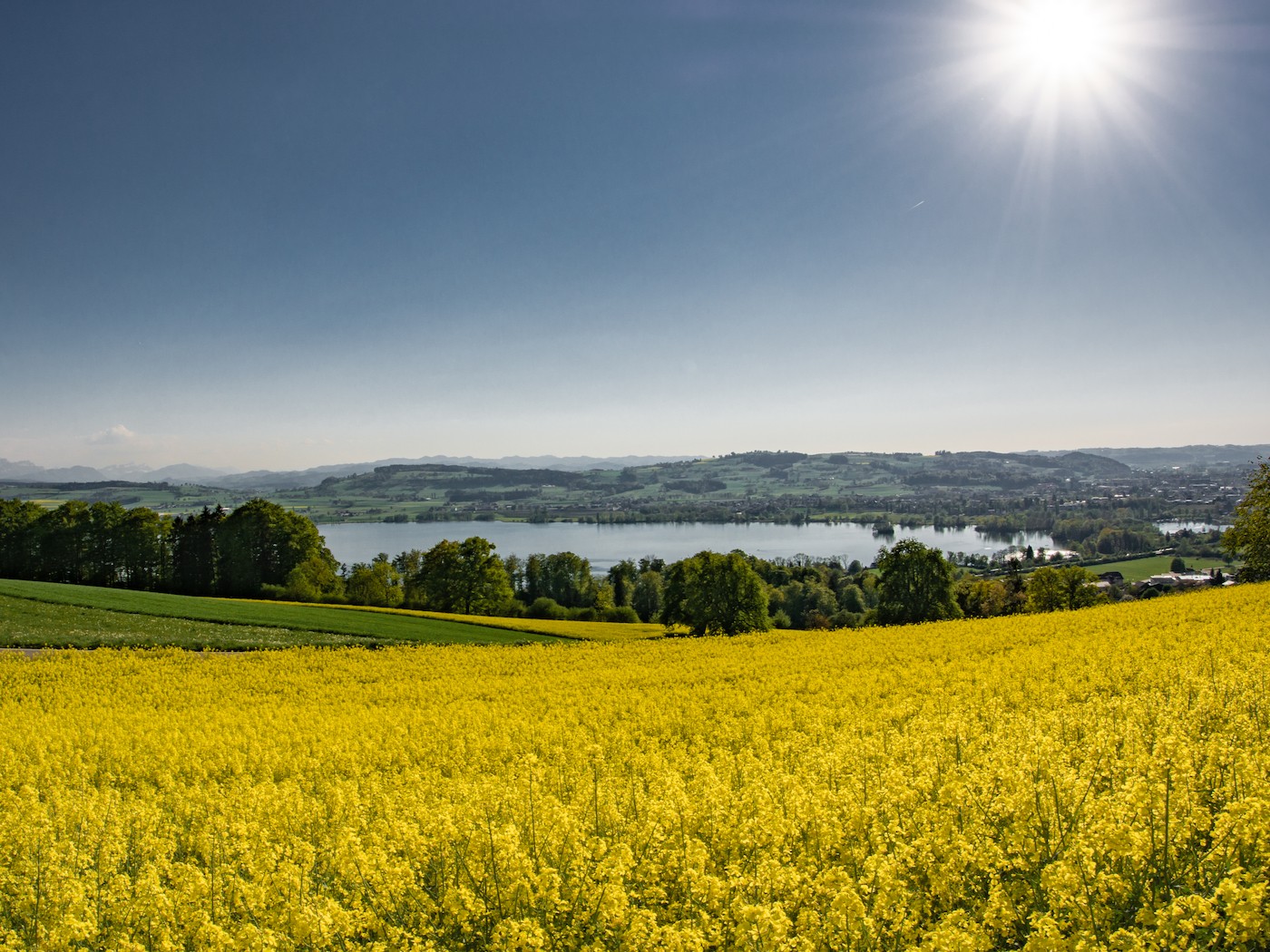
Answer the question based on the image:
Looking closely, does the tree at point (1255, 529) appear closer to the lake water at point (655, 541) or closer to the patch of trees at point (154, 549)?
the patch of trees at point (154, 549)

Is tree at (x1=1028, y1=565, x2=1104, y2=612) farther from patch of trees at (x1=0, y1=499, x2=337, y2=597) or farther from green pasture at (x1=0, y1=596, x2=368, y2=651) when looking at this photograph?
patch of trees at (x1=0, y1=499, x2=337, y2=597)

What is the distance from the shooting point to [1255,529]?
118 feet

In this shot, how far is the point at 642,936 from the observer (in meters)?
3.71

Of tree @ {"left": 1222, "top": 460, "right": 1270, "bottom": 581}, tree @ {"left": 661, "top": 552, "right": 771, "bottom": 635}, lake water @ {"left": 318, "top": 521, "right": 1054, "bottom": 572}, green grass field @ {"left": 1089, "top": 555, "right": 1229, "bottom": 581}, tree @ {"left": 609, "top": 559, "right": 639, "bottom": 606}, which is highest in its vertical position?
tree @ {"left": 1222, "top": 460, "right": 1270, "bottom": 581}

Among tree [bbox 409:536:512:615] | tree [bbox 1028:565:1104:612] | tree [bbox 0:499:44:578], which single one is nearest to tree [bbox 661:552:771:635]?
tree [bbox 409:536:512:615]

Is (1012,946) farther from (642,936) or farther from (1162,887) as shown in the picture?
(642,936)

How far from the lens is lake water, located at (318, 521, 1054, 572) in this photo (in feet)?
465

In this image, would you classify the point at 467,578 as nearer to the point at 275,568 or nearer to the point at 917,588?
the point at 275,568

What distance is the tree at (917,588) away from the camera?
40688 millimetres

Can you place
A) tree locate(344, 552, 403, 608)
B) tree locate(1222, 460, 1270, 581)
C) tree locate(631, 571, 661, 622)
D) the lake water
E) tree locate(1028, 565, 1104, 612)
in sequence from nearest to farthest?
tree locate(1222, 460, 1270, 581) → tree locate(1028, 565, 1104, 612) → tree locate(344, 552, 403, 608) → tree locate(631, 571, 661, 622) → the lake water

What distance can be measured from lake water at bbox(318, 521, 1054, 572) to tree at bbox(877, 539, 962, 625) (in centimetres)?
8436

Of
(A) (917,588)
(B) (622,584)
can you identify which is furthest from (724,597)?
(B) (622,584)

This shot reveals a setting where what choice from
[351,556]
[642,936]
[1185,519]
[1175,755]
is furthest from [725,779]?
[1185,519]

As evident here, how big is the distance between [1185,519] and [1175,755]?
250944 mm
